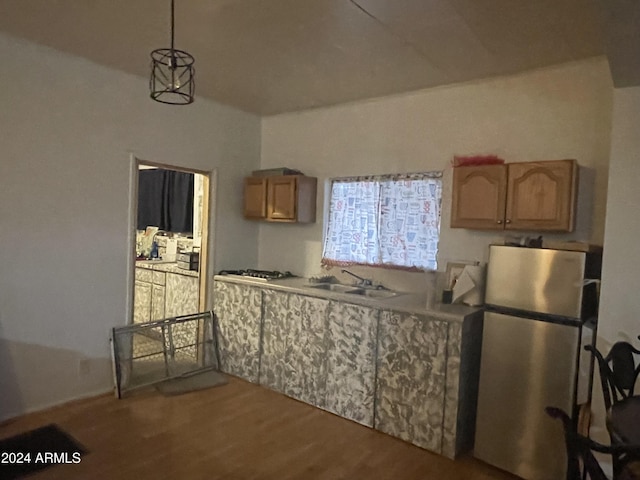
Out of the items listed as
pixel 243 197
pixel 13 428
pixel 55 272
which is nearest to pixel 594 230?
pixel 243 197

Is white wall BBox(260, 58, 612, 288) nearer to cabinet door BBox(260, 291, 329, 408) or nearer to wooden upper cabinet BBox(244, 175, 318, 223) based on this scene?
wooden upper cabinet BBox(244, 175, 318, 223)

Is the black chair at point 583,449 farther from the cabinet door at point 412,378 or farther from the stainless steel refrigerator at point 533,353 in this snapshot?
the cabinet door at point 412,378

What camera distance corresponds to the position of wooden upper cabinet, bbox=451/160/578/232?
2736 millimetres

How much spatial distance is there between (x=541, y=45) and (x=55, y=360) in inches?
163

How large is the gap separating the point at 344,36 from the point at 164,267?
3513 mm

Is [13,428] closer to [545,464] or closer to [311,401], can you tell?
[311,401]

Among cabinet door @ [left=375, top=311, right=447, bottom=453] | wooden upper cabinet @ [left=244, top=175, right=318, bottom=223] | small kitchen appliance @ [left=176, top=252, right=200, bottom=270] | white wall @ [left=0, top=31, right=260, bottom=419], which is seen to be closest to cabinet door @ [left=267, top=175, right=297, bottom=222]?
wooden upper cabinet @ [left=244, top=175, right=318, bottom=223]

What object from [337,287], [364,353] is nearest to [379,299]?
[364,353]

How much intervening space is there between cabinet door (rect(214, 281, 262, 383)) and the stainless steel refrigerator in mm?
2047

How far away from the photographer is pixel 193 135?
4129mm

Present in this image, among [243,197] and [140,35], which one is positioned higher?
[140,35]

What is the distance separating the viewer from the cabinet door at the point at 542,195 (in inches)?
107

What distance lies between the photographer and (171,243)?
18.6 feet

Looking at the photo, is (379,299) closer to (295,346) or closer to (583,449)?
(295,346)
